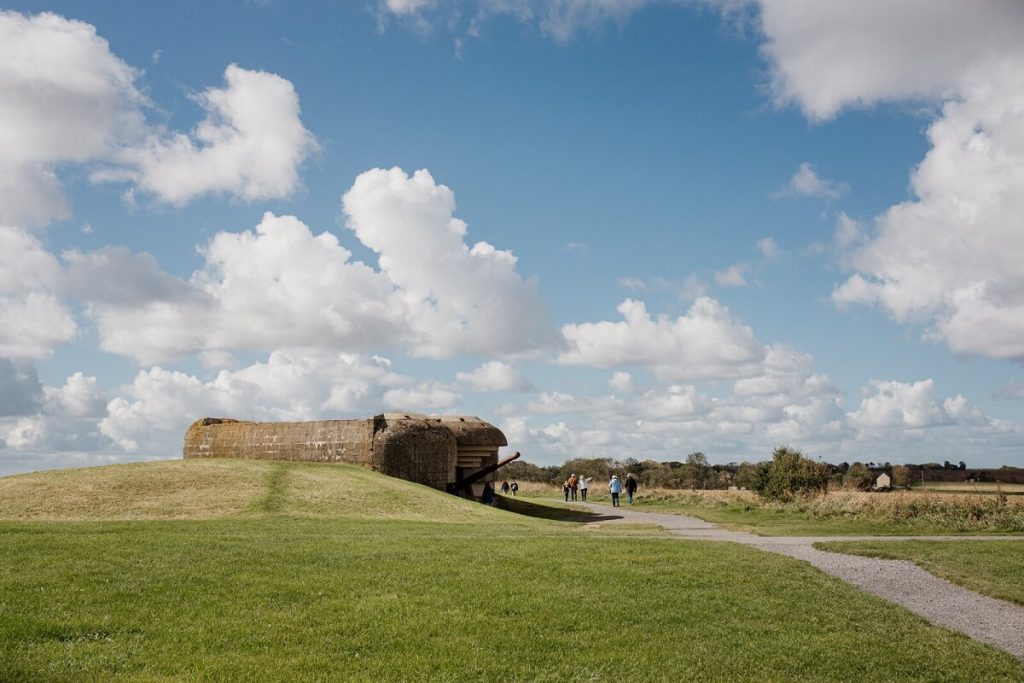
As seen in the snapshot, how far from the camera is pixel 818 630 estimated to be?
33.0 feet

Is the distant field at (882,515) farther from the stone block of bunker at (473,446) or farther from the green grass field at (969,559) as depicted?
the stone block of bunker at (473,446)

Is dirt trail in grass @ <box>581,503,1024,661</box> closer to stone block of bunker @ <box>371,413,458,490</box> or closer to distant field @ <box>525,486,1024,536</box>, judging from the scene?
distant field @ <box>525,486,1024,536</box>

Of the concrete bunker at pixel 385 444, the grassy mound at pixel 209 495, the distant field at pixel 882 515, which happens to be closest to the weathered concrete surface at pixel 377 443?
the concrete bunker at pixel 385 444

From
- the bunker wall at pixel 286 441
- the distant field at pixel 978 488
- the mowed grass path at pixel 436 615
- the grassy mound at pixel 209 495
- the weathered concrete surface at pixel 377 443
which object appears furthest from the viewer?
the distant field at pixel 978 488

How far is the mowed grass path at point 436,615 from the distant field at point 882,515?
8.35 meters

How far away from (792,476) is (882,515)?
1183cm

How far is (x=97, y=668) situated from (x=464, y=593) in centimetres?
453

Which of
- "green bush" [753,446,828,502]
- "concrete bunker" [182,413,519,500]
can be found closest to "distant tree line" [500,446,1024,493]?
"green bush" [753,446,828,502]

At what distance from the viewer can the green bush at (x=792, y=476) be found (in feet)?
115

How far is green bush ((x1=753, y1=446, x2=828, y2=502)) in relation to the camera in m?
35.2

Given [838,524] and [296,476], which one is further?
[296,476]

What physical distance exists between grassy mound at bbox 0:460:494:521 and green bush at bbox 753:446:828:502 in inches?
587

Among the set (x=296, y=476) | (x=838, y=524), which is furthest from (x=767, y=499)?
(x=296, y=476)

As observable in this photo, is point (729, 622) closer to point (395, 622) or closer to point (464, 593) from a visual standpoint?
point (464, 593)
